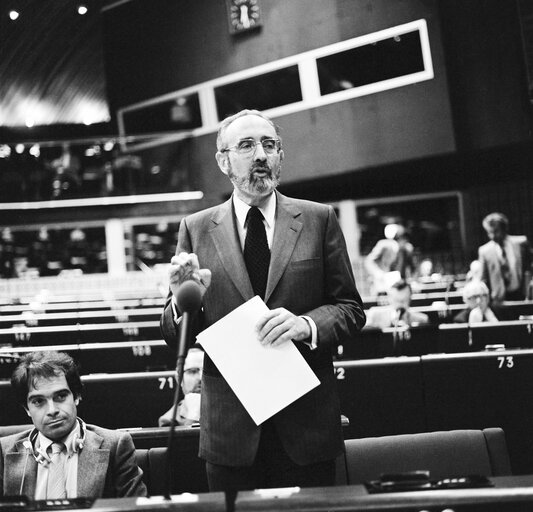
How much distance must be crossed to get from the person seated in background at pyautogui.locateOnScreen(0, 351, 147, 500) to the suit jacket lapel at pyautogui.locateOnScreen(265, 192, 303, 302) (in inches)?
29.1

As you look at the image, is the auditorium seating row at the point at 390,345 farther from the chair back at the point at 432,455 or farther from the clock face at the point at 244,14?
the clock face at the point at 244,14

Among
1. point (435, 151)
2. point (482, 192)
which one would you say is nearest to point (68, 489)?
point (435, 151)

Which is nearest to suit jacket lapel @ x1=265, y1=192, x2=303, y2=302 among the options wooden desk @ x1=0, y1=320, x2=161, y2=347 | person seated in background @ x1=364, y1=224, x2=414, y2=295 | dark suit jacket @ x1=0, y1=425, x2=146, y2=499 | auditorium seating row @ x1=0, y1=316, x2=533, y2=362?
dark suit jacket @ x1=0, y1=425, x2=146, y2=499

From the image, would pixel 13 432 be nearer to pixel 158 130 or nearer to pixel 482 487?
pixel 482 487

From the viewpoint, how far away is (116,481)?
220cm

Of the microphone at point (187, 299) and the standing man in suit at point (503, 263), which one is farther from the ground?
the standing man in suit at point (503, 263)

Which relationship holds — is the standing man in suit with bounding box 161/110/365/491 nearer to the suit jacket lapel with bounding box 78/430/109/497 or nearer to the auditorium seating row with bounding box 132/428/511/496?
the suit jacket lapel with bounding box 78/430/109/497

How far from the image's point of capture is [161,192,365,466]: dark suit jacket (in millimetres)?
1751

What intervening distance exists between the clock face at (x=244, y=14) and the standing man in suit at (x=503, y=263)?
562 cm

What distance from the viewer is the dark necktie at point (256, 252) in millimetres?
1848

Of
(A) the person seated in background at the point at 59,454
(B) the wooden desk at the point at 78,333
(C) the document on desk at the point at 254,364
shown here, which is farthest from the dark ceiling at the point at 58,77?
(C) the document on desk at the point at 254,364

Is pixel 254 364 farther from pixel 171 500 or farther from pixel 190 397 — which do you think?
pixel 190 397

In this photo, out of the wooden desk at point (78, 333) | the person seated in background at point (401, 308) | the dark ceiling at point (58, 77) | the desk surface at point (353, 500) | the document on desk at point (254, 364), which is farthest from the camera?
the dark ceiling at point (58, 77)

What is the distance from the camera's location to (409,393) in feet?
11.8
